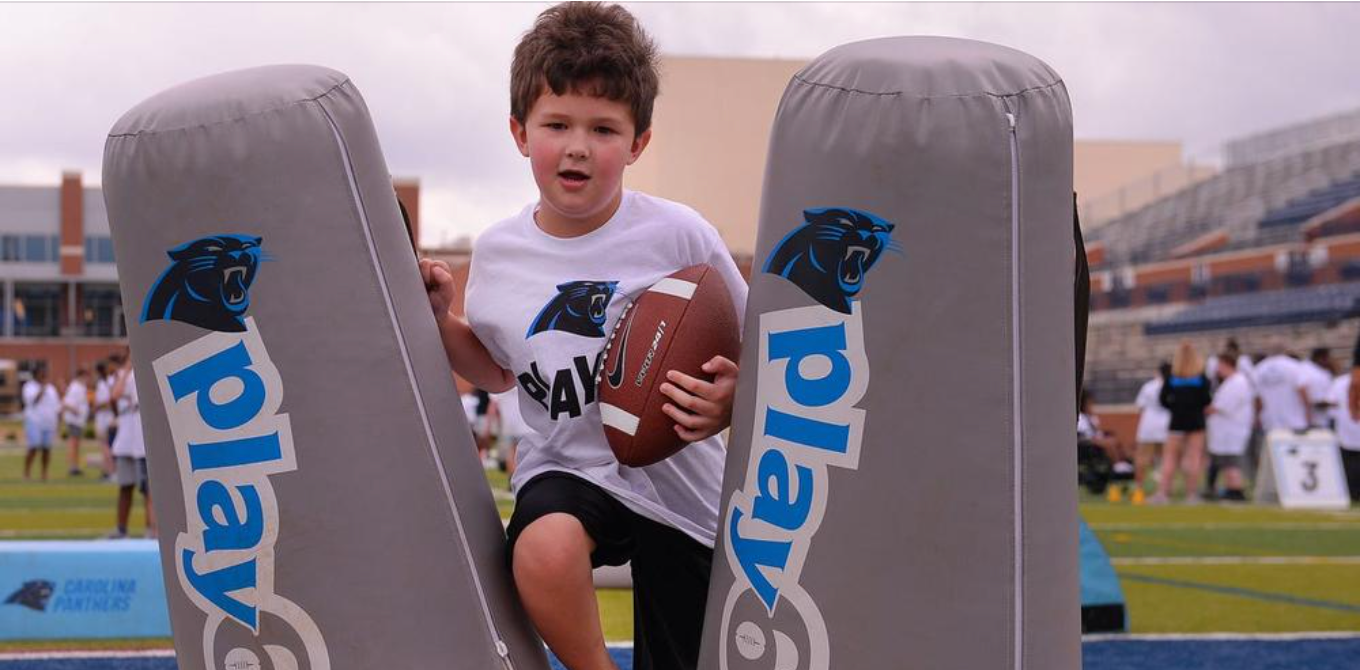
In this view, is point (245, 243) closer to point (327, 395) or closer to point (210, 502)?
point (327, 395)

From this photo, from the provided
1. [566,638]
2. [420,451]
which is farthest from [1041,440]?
[420,451]

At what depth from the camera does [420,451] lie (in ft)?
9.03

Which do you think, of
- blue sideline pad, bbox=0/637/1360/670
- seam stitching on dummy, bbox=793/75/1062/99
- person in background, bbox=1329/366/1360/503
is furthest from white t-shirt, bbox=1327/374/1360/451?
seam stitching on dummy, bbox=793/75/1062/99

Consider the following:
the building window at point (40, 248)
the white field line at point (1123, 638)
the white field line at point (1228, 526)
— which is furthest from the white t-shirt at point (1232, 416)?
the building window at point (40, 248)

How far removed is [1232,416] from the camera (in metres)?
14.5

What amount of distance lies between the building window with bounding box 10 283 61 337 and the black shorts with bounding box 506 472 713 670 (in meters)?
58.8

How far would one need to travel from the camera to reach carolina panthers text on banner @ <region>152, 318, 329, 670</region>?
106 inches

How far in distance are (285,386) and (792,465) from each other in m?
0.91

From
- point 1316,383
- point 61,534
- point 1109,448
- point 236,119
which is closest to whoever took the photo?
point 236,119

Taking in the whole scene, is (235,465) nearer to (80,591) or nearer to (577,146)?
(577,146)

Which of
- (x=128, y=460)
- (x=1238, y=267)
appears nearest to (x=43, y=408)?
(x=128, y=460)

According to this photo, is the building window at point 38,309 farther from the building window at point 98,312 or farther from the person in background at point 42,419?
the person in background at point 42,419

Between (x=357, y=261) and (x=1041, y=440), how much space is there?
125cm

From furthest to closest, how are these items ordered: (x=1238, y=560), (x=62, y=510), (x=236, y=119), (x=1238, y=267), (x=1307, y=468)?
(x=1238, y=267), (x=1307, y=468), (x=62, y=510), (x=1238, y=560), (x=236, y=119)
